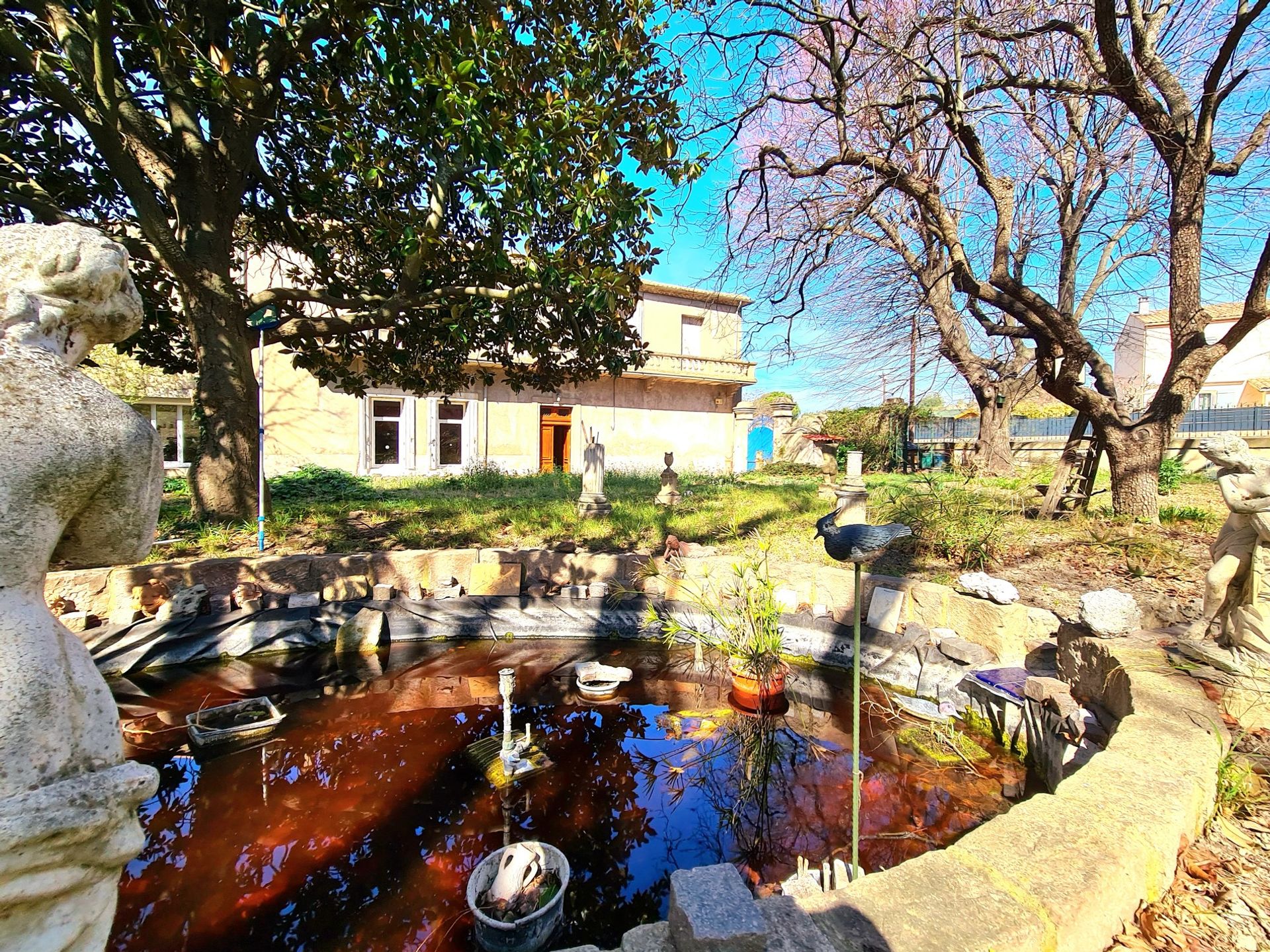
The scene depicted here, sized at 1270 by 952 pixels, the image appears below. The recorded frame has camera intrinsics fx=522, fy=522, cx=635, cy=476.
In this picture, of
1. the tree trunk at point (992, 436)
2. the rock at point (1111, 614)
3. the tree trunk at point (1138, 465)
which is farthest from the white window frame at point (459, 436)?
the rock at point (1111, 614)

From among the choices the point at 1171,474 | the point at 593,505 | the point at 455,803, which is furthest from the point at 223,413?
the point at 1171,474

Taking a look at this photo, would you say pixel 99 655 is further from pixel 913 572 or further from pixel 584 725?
pixel 913 572

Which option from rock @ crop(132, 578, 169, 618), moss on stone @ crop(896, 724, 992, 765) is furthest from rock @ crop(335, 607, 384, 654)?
moss on stone @ crop(896, 724, 992, 765)

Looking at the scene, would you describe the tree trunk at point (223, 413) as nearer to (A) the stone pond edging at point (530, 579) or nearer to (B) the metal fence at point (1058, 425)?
(A) the stone pond edging at point (530, 579)

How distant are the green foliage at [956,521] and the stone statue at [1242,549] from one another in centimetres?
223

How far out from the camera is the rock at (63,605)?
449 cm

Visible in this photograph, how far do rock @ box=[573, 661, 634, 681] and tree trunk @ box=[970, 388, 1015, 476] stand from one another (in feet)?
28.9

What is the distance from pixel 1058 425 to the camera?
18562mm

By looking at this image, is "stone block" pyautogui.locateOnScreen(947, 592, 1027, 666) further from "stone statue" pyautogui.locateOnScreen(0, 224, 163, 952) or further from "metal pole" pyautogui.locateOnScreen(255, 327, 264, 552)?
"metal pole" pyautogui.locateOnScreen(255, 327, 264, 552)

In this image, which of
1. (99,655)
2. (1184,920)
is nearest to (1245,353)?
(1184,920)

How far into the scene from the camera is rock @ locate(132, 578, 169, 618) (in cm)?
470

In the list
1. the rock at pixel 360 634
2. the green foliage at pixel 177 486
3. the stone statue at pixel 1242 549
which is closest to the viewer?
the stone statue at pixel 1242 549

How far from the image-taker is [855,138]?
6.33 m

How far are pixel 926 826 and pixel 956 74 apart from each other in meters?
6.32
